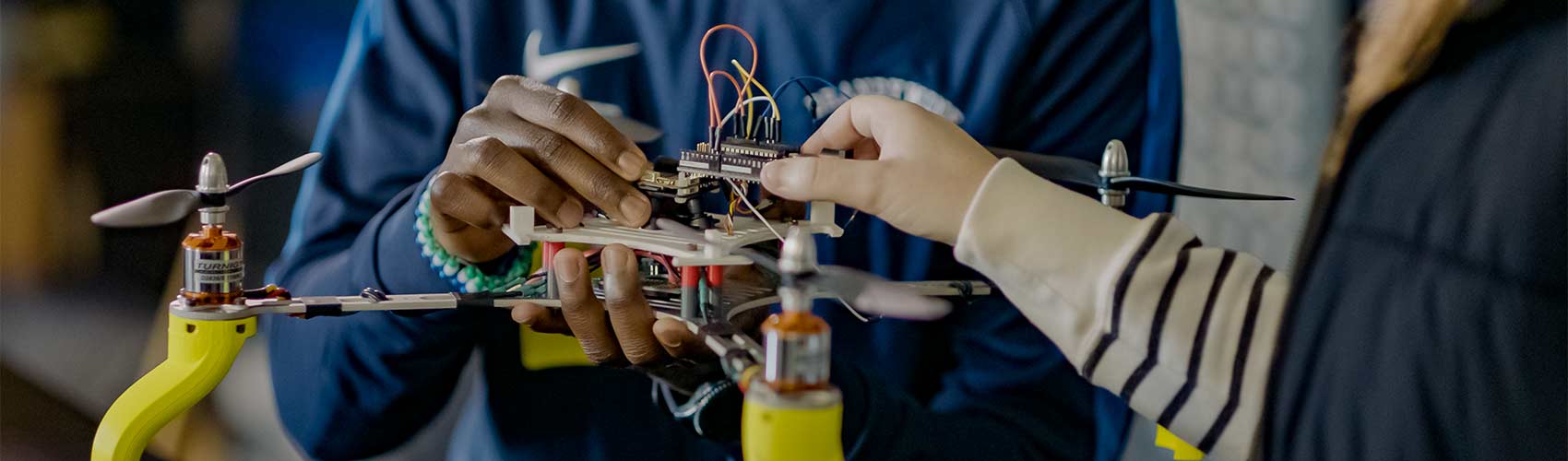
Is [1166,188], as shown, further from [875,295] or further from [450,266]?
[450,266]

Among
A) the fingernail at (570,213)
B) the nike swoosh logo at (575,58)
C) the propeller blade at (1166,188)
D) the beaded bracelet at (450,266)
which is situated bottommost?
the beaded bracelet at (450,266)

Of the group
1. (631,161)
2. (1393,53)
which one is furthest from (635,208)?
(1393,53)

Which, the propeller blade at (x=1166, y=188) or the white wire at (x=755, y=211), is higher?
the propeller blade at (x=1166, y=188)

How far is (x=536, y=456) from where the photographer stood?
1.27 metres

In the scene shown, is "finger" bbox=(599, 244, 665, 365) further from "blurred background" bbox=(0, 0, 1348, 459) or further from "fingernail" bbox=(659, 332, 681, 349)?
"blurred background" bbox=(0, 0, 1348, 459)

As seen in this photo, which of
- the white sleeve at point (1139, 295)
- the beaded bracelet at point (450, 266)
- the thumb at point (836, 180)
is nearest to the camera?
the white sleeve at point (1139, 295)

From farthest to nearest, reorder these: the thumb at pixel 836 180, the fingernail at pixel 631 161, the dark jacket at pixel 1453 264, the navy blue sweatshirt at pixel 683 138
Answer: the navy blue sweatshirt at pixel 683 138 → the fingernail at pixel 631 161 → the thumb at pixel 836 180 → the dark jacket at pixel 1453 264

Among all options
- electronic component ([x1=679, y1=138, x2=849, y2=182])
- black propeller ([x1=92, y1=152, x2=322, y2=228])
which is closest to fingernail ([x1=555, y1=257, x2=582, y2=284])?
electronic component ([x1=679, y1=138, x2=849, y2=182])

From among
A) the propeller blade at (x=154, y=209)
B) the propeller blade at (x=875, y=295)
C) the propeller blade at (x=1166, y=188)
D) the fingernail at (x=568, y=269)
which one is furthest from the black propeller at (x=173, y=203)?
the propeller blade at (x=1166, y=188)

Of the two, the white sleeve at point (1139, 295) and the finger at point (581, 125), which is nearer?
the white sleeve at point (1139, 295)

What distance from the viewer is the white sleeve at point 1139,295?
70 cm

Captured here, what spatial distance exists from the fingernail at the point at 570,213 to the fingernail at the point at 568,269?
53 millimetres

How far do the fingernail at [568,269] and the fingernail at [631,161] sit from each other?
3.2 inches

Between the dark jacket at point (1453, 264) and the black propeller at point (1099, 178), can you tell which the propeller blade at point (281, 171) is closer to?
the black propeller at point (1099, 178)
